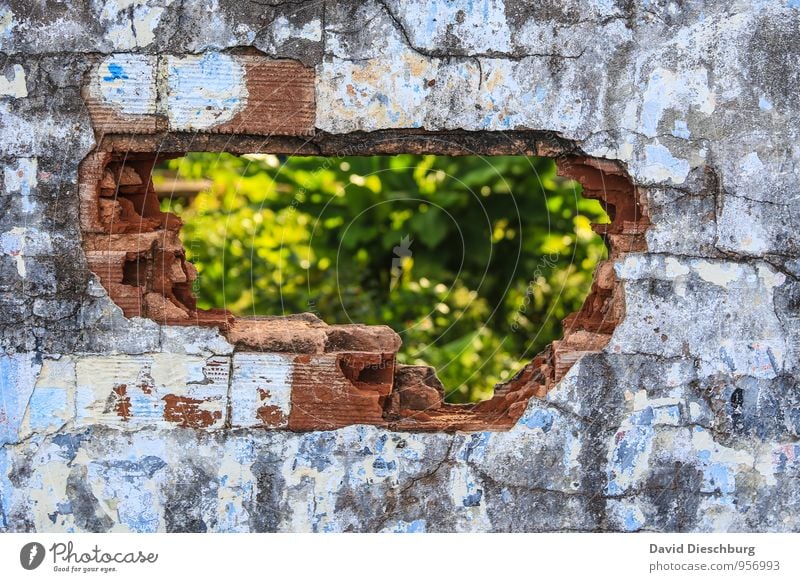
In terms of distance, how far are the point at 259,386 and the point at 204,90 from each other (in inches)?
42.8

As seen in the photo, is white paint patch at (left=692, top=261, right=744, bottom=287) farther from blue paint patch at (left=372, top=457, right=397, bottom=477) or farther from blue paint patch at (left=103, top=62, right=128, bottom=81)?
blue paint patch at (left=103, top=62, right=128, bottom=81)

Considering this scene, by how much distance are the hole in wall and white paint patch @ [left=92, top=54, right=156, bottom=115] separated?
0.21 meters

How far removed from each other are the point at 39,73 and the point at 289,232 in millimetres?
3739

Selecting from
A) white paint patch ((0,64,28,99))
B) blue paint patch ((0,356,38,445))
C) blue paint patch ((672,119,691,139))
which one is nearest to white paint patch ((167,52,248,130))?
white paint patch ((0,64,28,99))

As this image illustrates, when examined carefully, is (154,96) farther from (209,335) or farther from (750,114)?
(750,114)

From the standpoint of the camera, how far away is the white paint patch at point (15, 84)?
3475mm

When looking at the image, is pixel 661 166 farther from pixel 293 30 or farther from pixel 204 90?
pixel 204 90

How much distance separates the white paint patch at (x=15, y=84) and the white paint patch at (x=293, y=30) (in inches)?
35.7

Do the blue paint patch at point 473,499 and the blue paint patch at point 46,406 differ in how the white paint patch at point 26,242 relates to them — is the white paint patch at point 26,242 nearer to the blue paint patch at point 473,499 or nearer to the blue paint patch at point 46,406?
the blue paint patch at point 46,406

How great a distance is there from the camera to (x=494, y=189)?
21.3ft

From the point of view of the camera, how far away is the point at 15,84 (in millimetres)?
3480

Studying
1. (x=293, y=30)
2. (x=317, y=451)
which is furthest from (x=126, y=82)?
(x=317, y=451)

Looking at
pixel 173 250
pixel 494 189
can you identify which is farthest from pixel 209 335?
pixel 494 189
